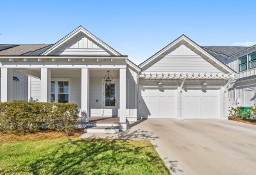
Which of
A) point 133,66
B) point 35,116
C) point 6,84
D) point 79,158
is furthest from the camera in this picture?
point 133,66

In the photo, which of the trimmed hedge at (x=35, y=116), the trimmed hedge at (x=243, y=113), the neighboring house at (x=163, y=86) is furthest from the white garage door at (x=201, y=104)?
the trimmed hedge at (x=35, y=116)

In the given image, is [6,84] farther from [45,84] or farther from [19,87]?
[19,87]

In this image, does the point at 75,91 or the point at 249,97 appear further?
the point at 249,97

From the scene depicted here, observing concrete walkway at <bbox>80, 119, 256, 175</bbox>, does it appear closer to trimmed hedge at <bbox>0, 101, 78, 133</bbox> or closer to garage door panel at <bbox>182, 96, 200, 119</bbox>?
trimmed hedge at <bbox>0, 101, 78, 133</bbox>

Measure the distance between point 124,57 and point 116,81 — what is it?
4829 millimetres

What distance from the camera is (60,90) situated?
14.3 m

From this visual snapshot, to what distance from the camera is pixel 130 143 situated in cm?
707

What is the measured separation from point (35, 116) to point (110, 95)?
21.9 feet

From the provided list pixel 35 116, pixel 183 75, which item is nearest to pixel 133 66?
pixel 183 75

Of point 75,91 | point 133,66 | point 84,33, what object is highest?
point 84,33

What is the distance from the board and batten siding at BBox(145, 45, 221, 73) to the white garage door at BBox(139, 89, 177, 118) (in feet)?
6.50

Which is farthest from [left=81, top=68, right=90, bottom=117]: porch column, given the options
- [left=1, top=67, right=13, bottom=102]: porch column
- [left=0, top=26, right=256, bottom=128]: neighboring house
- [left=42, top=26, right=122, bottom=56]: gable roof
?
[left=1, top=67, right=13, bottom=102]: porch column

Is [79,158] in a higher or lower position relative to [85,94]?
lower

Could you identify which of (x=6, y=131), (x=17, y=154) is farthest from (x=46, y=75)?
(x=17, y=154)
